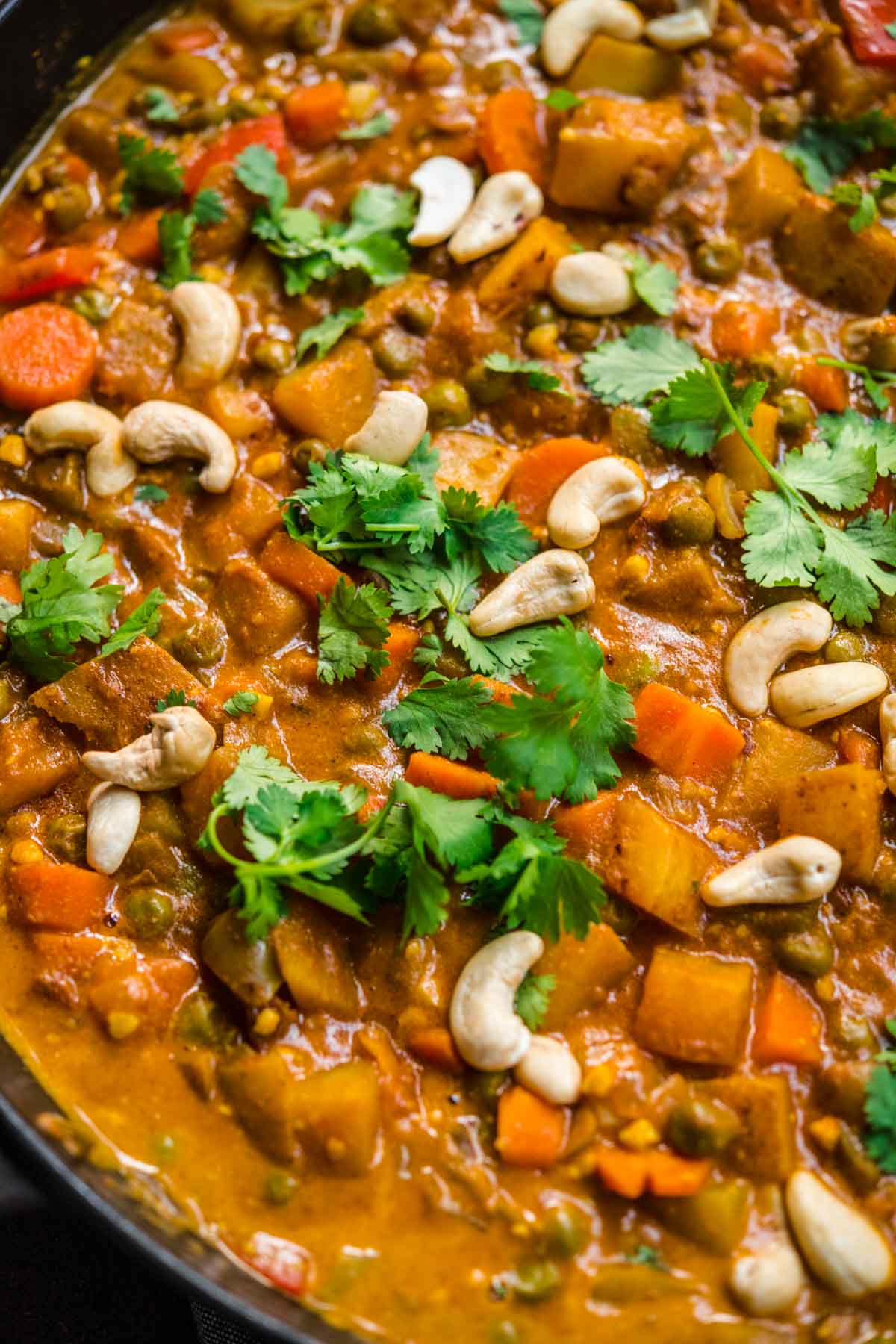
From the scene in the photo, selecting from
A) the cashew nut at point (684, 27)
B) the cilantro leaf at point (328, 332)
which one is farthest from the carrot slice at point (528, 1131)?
the cashew nut at point (684, 27)

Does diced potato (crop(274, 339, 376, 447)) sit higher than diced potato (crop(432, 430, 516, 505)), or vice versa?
diced potato (crop(274, 339, 376, 447))

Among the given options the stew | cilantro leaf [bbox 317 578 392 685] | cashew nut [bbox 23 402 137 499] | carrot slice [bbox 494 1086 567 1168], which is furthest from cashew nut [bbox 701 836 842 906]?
cashew nut [bbox 23 402 137 499]

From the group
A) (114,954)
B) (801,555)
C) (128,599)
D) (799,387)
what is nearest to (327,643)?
(128,599)

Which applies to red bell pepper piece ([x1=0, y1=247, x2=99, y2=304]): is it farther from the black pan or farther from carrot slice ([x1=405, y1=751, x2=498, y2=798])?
the black pan

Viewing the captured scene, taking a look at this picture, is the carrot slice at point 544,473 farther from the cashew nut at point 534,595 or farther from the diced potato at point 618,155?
the diced potato at point 618,155

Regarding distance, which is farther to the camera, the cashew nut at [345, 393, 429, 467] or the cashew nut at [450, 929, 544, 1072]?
the cashew nut at [345, 393, 429, 467]

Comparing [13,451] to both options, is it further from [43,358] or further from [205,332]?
[205,332]
